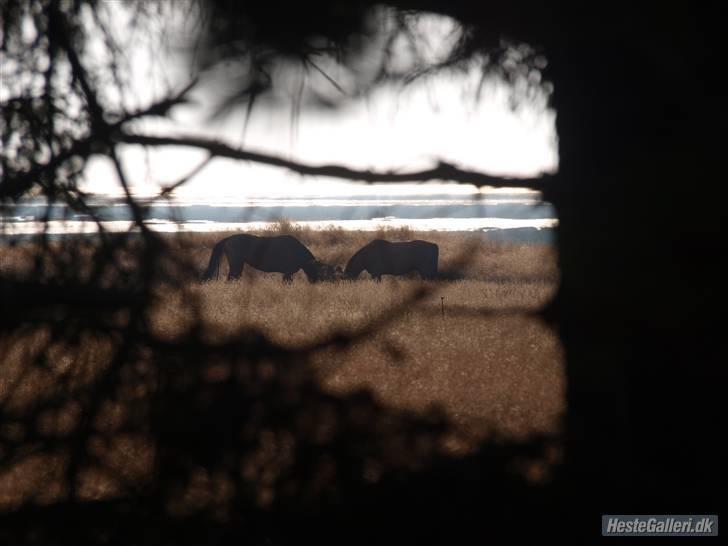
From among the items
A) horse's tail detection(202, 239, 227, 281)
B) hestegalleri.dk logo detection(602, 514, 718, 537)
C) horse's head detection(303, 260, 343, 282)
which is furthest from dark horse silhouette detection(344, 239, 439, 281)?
A: hestegalleri.dk logo detection(602, 514, 718, 537)

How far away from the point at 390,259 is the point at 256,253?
5.38ft

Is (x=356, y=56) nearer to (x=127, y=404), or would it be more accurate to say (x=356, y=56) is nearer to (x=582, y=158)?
(x=582, y=158)

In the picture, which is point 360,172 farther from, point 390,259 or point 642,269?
point 390,259

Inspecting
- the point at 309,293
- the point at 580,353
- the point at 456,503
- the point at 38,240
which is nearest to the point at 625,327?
the point at 580,353

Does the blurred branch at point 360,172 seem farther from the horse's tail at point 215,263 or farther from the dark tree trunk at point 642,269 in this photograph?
the horse's tail at point 215,263

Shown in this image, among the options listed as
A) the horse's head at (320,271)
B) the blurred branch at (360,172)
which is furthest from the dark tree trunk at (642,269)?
the horse's head at (320,271)

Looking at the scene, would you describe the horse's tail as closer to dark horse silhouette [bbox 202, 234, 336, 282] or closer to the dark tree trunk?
dark horse silhouette [bbox 202, 234, 336, 282]

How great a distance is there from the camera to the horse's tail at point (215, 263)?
11.7 ft

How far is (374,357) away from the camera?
3295mm

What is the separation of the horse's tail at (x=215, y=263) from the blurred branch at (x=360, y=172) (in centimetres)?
68

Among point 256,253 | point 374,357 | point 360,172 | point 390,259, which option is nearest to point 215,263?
point 256,253

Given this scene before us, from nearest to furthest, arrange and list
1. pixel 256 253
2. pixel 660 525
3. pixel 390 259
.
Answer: pixel 660 525 → pixel 256 253 → pixel 390 259

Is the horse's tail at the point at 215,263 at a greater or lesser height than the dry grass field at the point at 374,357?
greater

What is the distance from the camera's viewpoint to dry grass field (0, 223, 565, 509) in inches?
124
